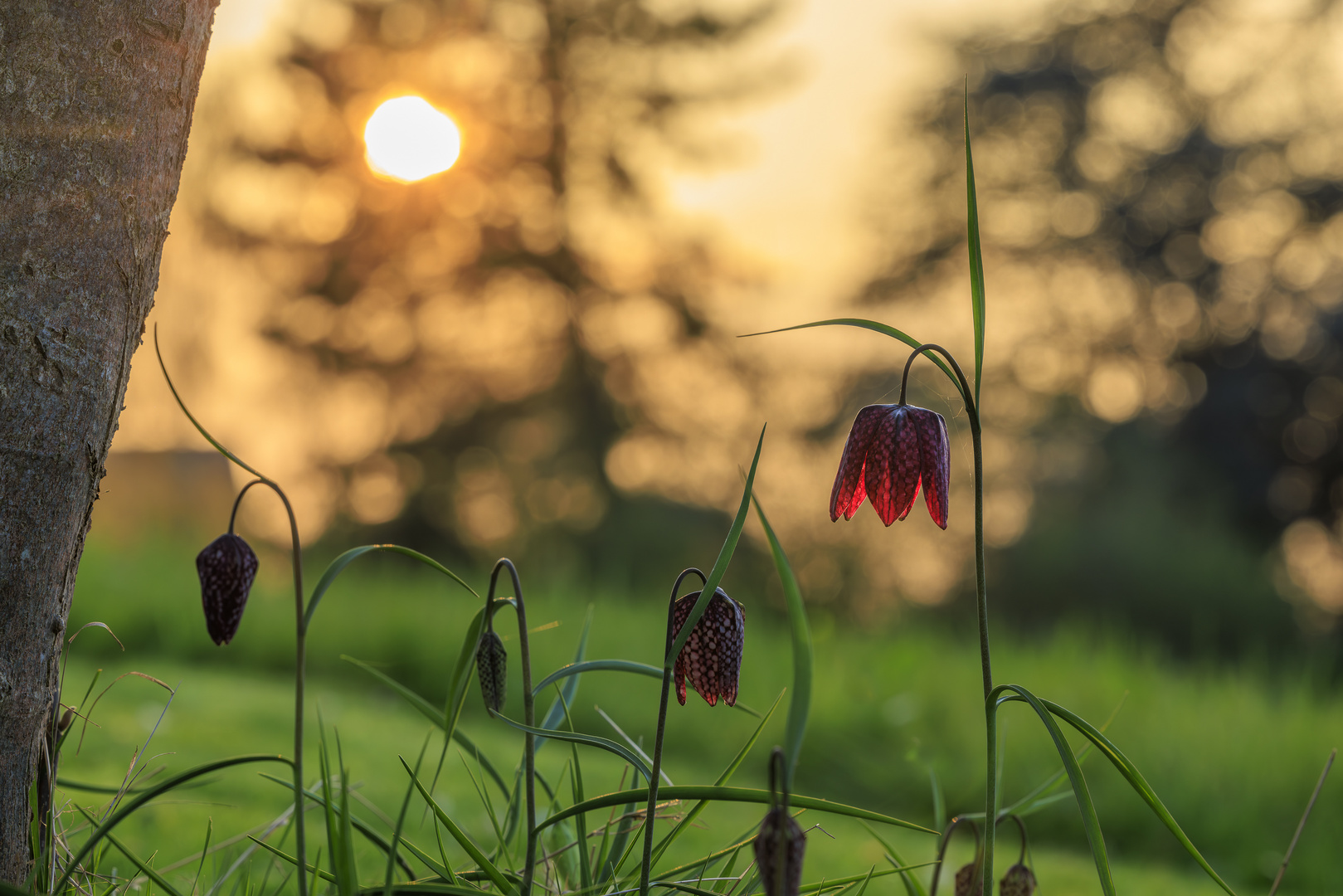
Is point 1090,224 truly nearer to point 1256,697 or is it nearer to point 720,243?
point 720,243

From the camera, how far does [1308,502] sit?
24.6 ft

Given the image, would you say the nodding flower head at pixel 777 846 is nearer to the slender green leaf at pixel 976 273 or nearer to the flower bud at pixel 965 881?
the slender green leaf at pixel 976 273

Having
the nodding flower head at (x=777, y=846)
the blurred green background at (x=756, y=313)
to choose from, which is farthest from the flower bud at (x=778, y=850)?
the blurred green background at (x=756, y=313)

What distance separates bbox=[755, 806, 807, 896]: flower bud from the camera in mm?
597

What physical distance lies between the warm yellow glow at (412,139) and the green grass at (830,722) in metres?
4.35

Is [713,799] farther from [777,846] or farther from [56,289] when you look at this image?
[56,289]

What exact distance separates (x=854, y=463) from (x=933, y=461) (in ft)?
0.22

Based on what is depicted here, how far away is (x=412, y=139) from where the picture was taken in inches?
303

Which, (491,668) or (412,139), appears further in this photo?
(412,139)

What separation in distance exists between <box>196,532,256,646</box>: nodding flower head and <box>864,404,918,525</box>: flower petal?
53 centimetres

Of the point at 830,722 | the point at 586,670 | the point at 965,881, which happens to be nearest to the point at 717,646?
the point at 586,670

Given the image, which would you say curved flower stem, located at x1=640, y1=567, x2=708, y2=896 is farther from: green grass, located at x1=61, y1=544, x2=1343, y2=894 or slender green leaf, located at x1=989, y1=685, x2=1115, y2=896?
green grass, located at x1=61, y1=544, x2=1343, y2=894

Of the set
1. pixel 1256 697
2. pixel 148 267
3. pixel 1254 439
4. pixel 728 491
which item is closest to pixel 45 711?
pixel 148 267

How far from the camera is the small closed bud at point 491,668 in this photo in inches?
31.1
